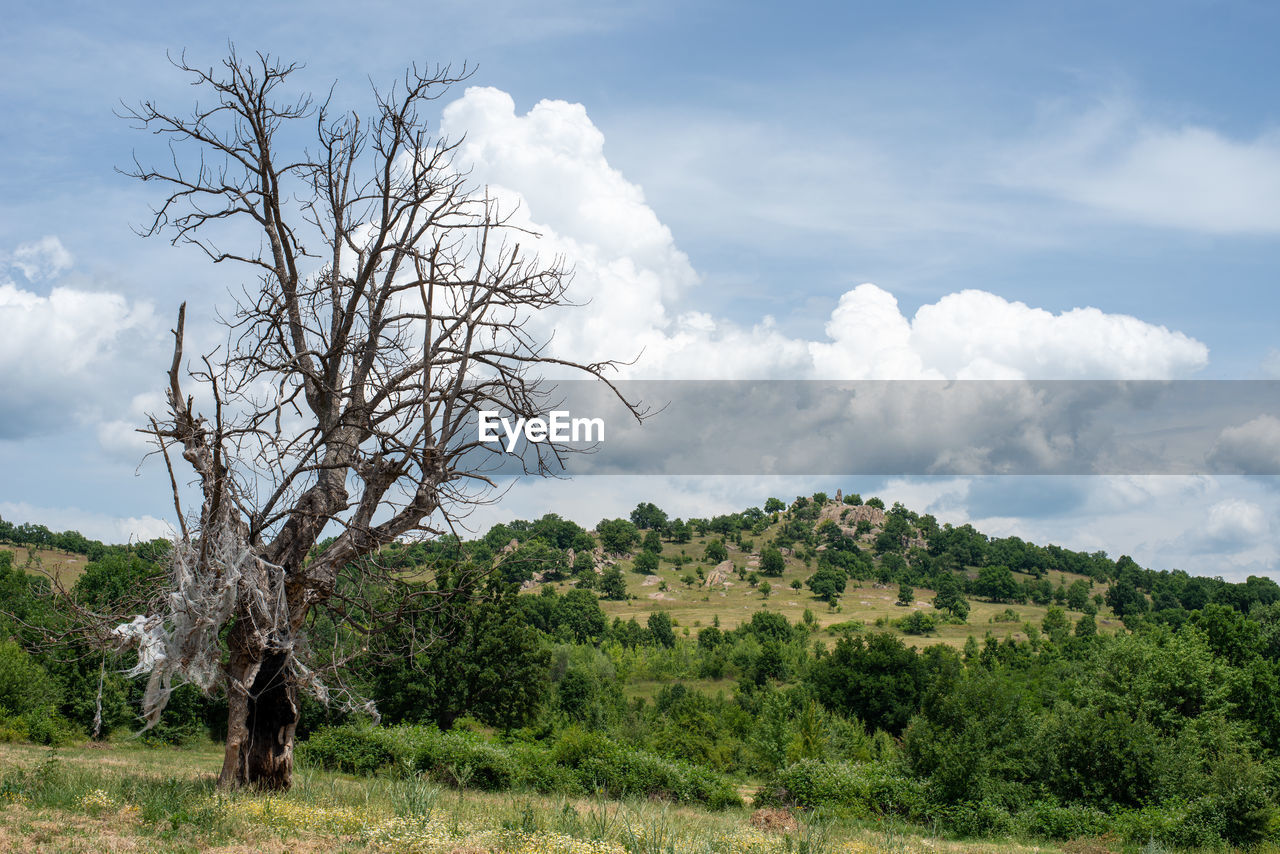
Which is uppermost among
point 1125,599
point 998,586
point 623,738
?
point 998,586

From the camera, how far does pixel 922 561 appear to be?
16112 cm

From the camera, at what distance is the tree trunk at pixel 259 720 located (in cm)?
1205

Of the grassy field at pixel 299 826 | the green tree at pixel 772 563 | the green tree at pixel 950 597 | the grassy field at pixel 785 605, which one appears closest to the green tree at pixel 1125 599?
the grassy field at pixel 785 605

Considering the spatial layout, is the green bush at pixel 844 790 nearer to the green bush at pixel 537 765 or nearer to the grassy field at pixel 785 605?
the green bush at pixel 537 765

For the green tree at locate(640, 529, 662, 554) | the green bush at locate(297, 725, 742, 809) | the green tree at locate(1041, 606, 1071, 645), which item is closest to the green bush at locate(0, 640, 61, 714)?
the green bush at locate(297, 725, 742, 809)

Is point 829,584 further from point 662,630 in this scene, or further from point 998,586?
point 662,630

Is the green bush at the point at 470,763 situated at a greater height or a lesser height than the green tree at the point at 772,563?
lesser

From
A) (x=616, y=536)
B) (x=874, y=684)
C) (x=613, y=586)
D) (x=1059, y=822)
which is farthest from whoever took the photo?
(x=616, y=536)

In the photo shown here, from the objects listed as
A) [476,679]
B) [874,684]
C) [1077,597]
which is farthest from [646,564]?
[476,679]

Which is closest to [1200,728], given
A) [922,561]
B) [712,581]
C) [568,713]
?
[568,713]

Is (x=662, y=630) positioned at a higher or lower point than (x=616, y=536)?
lower

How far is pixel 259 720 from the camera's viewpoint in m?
12.7

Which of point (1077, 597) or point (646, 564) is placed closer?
point (1077, 597)

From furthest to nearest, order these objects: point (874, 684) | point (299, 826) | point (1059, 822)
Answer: point (874, 684) < point (1059, 822) < point (299, 826)
